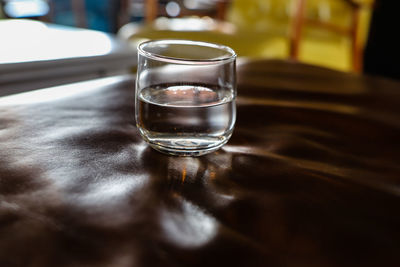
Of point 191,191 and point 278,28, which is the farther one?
point 278,28

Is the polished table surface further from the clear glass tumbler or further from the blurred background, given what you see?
the blurred background

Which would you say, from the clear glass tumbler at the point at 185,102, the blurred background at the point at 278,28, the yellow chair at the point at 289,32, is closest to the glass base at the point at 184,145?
the clear glass tumbler at the point at 185,102

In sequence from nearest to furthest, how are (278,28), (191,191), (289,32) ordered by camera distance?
(191,191) → (289,32) → (278,28)

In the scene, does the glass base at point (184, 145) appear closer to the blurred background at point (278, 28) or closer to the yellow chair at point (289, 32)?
the blurred background at point (278, 28)

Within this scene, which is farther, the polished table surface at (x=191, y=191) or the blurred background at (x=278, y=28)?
the blurred background at (x=278, y=28)

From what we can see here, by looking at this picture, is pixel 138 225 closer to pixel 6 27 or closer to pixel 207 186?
pixel 207 186

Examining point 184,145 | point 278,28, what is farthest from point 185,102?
point 278,28

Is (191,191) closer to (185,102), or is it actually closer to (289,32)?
(185,102)

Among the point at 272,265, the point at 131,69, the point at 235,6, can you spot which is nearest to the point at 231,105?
the point at 272,265
